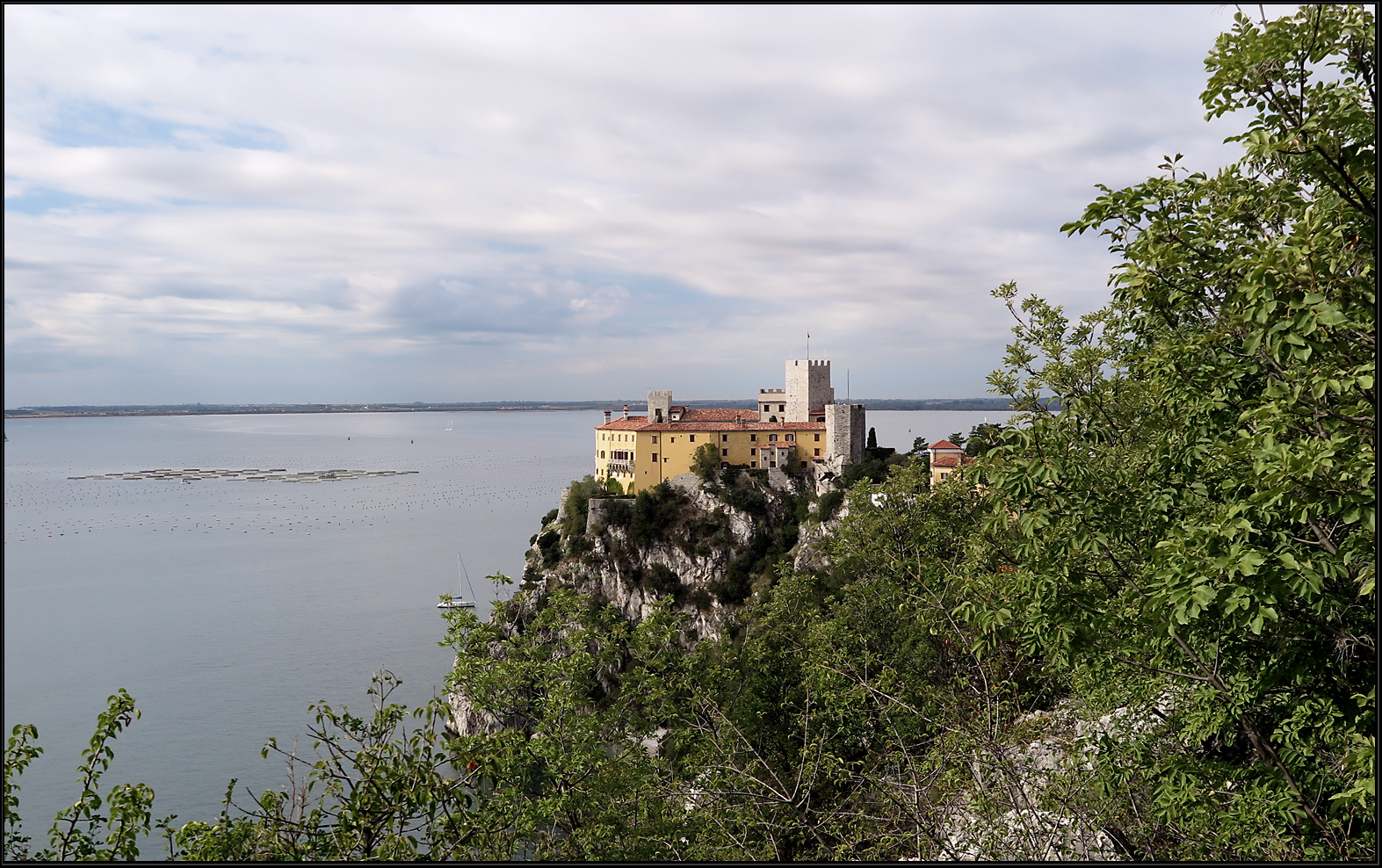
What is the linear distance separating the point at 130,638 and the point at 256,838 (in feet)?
209

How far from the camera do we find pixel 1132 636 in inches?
285

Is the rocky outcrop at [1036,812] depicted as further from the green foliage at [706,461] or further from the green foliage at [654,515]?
the green foliage at [706,461]

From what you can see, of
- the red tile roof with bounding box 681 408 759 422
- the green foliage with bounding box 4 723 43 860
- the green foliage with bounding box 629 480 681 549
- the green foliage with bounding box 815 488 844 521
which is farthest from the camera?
the red tile roof with bounding box 681 408 759 422

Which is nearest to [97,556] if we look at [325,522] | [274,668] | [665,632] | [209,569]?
[209,569]

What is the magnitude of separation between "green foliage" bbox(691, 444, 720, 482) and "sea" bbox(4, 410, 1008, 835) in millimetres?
20641

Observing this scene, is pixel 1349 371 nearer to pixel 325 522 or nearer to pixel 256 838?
pixel 256 838

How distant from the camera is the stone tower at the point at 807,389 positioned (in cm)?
5594

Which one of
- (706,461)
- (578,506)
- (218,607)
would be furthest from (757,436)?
(218,607)

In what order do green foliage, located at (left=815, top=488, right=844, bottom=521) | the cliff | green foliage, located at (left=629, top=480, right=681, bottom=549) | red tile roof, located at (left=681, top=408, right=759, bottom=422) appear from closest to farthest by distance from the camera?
green foliage, located at (left=815, top=488, right=844, bottom=521), the cliff, green foliage, located at (left=629, top=480, right=681, bottom=549), red tile roof, located at (left=681, top=408, right=759, bottom=422)

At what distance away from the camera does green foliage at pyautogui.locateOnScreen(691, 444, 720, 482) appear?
53.1 meters

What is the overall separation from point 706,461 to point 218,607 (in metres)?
42.1

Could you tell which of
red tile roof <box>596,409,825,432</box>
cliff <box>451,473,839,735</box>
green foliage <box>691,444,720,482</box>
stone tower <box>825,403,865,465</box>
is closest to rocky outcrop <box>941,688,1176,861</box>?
cliff <box>451,473,839,735</box>

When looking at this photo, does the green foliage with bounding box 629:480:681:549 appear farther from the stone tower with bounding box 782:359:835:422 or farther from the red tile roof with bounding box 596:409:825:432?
the stone tower with bounding box 782:359:835:422

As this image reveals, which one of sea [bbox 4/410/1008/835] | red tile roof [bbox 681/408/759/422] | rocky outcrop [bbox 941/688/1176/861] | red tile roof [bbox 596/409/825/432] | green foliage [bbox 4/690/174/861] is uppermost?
red tile roof [bbox 681/408/759/422]
